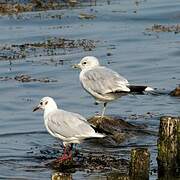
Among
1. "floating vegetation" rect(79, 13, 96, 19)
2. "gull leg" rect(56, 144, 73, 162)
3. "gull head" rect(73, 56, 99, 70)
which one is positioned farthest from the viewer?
"floating vegetation" rect(79, 13, 96, 19)

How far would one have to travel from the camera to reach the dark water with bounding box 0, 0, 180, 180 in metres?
12.9

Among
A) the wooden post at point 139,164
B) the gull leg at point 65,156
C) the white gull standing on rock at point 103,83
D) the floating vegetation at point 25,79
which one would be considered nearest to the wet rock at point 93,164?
the gull leg at point 65,156

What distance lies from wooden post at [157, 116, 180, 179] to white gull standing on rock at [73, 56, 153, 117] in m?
2.66

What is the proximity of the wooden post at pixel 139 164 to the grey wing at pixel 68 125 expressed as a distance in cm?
173

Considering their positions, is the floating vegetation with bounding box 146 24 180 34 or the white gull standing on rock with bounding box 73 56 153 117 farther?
the floating vegetation with bounding box 146 24 180 34

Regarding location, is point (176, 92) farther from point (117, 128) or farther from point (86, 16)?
point (86, 16)

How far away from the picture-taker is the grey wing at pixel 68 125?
38.7 ft

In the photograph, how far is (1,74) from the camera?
18.6 meters

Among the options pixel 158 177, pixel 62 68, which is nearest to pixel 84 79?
pixel 158 177

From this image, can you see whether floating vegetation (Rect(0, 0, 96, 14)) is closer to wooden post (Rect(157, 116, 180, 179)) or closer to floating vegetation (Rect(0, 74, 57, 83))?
floating vegetation (Rect(0, 74, 57, 83))

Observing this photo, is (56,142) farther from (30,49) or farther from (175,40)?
(175,40)

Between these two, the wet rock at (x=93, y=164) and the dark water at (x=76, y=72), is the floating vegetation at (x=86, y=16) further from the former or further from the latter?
the wet rock at (x=93, y=164)

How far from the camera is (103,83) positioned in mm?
13734

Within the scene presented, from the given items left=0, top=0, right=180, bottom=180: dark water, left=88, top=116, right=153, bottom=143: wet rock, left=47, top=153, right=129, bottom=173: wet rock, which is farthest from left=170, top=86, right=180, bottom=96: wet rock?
left=47, top=153, right=129, bottom=173: wet rock
